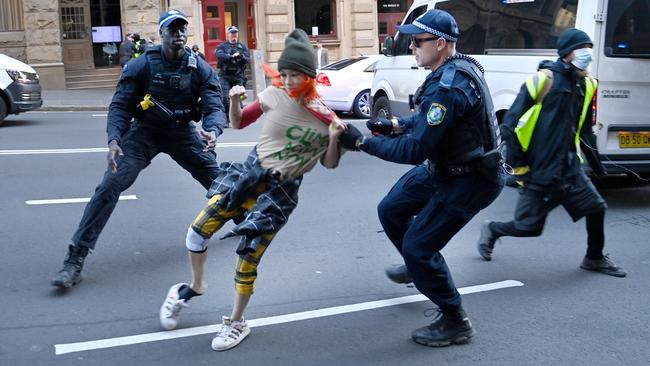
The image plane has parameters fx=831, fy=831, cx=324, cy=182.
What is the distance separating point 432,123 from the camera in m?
4.11

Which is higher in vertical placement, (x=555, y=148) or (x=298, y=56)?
(x=298, y=56)

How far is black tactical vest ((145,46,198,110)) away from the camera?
575 centimetres

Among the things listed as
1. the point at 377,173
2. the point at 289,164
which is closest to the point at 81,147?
the point at 377,173

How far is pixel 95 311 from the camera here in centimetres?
510

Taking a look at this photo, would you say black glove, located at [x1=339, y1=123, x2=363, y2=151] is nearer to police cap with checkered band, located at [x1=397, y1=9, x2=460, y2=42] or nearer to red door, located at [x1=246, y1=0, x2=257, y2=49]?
police cap with checkered band, located at [x1=397, y1=9, x2=460, y2=42]

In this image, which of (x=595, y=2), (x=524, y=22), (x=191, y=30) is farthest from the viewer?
(x=191, y=30)

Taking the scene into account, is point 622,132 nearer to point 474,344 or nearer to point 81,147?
point 474,344

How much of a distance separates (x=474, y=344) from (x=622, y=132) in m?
4.00

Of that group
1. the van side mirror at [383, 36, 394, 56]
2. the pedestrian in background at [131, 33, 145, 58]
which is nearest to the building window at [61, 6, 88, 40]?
the pedestrian in background at [131, 33, 145, 58]

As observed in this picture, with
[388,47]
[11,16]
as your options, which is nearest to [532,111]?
[388,47]

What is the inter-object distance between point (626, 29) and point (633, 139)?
1.03m

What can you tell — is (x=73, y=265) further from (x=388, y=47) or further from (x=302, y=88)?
(x=388, y=47)

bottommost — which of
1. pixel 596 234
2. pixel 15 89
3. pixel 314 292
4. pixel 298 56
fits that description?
pixel 314 292

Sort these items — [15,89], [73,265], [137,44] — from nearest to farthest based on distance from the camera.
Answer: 1. [73,265]
2. [15,89]
3. [137,44]
